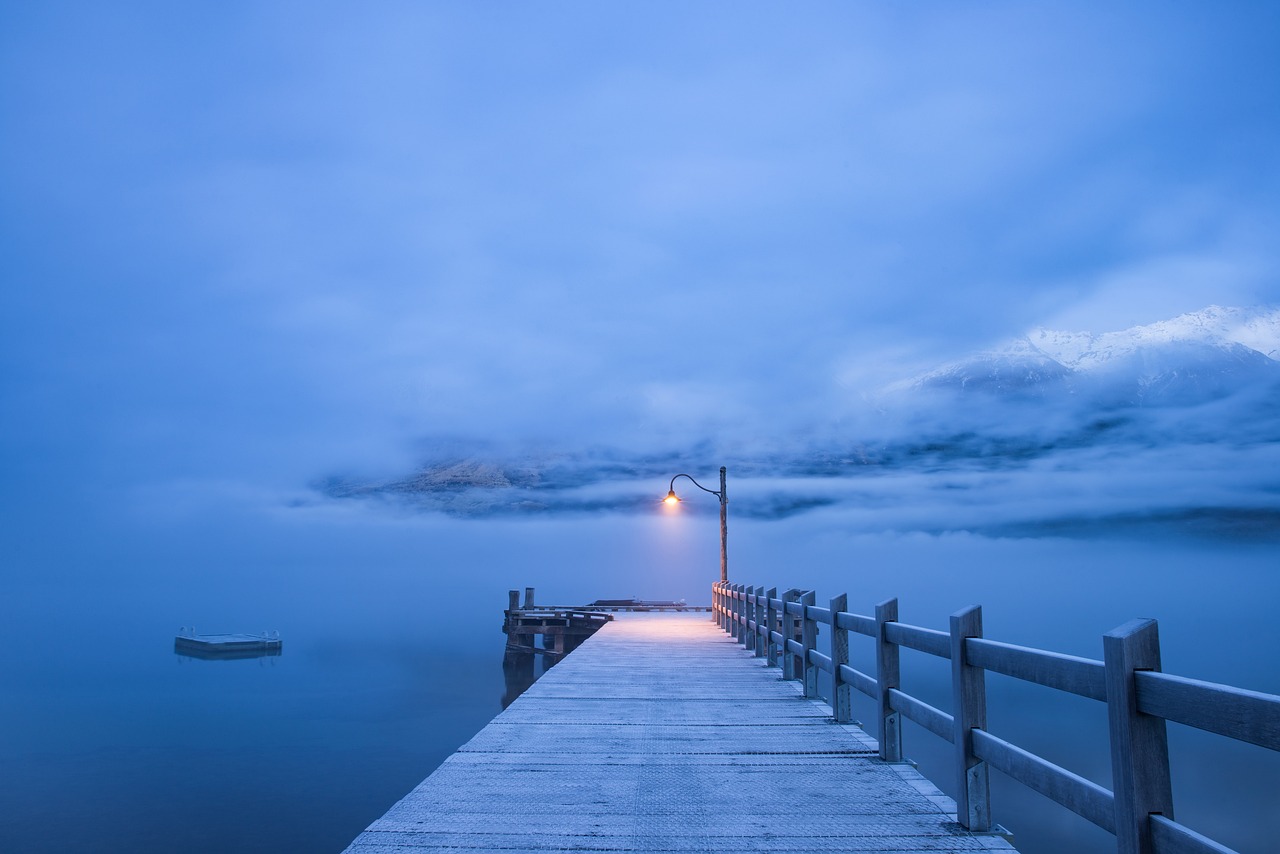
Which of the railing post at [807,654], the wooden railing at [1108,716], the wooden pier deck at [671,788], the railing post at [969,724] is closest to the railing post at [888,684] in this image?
the wooden railing at [1108,716]

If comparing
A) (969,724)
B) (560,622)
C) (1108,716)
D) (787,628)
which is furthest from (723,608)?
(1108,716)

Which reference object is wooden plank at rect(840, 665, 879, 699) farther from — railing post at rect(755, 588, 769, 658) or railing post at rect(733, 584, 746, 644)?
railing post at rect(733, 584, 746, 644)

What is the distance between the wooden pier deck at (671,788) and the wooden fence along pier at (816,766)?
0.02 meters

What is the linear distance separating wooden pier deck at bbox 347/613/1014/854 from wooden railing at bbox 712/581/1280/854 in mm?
452

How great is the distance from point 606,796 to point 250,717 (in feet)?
162

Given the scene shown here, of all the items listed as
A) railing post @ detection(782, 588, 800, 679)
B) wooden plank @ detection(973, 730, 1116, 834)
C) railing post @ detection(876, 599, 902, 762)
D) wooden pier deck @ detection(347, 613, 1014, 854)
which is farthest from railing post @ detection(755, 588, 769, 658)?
wooden plank @ detection(973, 730, 1116, 834)

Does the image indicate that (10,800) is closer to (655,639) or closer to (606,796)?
(655,639)

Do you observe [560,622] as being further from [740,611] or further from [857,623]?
[857,623]

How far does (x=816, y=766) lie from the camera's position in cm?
604

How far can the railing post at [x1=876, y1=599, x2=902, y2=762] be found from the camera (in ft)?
19.9

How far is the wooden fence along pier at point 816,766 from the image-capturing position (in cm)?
284

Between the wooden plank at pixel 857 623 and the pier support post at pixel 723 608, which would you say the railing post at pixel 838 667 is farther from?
the pier support post at pixel 723 608

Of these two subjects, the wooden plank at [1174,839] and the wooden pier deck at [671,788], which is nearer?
the wooden plank at [1174,839]

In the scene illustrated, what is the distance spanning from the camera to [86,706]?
52719 mm
